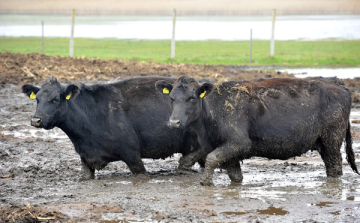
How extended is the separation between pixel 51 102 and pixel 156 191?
2.31 metres

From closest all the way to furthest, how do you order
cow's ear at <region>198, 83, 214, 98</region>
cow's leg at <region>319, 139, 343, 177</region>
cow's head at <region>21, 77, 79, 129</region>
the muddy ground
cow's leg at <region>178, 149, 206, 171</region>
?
the muddy ground < cow's ear at <region>198, 83, 214, 98</region> < cow's head at <region>21, 77, 79, 129</region> < cow's leg at <region>319, 139, 343, 177</region> < cow's leg at <region>178, 149, 206, 171</region>

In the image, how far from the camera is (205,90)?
870cm

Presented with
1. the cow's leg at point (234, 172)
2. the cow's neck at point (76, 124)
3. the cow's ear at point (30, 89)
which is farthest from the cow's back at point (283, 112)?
the cow's ear at point (30, 89)

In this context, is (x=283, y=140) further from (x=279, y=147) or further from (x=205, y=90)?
(x=205, y=90)

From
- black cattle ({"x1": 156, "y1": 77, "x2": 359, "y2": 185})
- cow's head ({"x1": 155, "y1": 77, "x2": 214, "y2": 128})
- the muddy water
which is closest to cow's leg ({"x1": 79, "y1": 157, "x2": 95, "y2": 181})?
the muddy water

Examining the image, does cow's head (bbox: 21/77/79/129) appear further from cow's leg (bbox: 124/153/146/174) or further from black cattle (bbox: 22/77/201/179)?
cow's leg (bbox: 124/153/146/174)

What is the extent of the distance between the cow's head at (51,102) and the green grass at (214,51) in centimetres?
1769

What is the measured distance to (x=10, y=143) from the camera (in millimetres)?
12094

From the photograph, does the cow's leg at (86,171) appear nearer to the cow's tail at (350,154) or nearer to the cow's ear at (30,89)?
the cow's ear at (30,89)

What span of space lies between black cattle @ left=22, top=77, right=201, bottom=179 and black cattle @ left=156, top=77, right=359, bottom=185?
3.26 ft

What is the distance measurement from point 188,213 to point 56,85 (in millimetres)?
3432

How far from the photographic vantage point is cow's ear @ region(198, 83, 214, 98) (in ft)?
28.3

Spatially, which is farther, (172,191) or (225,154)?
(225,154)

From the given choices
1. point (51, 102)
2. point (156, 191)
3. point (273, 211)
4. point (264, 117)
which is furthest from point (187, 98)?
point (51, 102)
